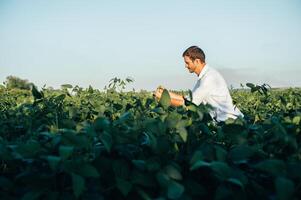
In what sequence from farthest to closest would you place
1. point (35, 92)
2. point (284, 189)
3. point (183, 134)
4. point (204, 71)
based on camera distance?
point (204, 71) < point (35, 92) < point (183, 134) < point (284, 189)

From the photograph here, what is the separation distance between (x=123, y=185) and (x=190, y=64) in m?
3.86

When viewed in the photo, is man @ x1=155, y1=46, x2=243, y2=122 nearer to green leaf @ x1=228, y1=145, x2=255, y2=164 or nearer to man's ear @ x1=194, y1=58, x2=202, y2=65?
man's ear @ x1=194, y1=58, x2=202, y2=65

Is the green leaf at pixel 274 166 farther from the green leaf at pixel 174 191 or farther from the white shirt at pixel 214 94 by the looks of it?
the white shirt at pixel 214 94

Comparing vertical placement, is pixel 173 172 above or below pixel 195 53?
below

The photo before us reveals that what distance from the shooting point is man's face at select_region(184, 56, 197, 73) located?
5.19m

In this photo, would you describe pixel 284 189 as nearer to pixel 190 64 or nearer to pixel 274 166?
pixel 274 166

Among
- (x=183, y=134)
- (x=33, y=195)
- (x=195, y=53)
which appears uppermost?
(x=195, y=53)

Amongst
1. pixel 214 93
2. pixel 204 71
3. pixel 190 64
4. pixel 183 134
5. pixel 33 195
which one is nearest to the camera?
pixel 33 195

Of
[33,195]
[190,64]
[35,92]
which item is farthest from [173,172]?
[190,64]

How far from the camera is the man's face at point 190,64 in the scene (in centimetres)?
519

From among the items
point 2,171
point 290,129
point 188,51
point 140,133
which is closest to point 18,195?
point 2,171

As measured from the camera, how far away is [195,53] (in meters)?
5.18

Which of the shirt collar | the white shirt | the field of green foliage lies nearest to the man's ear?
the shirt collar

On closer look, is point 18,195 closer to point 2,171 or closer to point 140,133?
point 2,171
